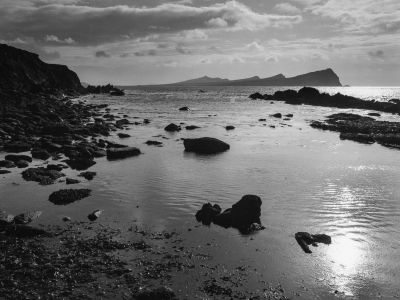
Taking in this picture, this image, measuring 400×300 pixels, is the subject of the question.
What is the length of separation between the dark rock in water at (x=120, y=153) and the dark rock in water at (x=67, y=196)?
32.9 ft

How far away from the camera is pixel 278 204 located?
786 inches

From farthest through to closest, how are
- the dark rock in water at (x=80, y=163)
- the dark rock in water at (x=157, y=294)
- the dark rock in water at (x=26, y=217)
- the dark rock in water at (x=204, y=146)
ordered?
1. the dark rock in water at (x=204, y=146)
2. the dark rock in water at (x=80, y=163)
3. the dark rock in water at (x=26, y=217)
4. the dark rock in water at (x=157, y=294)

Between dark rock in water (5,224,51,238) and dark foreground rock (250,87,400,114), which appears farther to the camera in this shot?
dark foreground rock (250,87,400,114)

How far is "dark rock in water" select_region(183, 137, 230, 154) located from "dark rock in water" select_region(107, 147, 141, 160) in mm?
5140

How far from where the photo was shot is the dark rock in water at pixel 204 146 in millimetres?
34562

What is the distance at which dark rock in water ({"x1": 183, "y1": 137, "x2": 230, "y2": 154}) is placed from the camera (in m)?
34.6

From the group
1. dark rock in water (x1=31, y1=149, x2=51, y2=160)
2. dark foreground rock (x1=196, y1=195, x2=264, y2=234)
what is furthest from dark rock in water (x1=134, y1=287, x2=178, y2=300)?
dark rock in water (x1=31, y1=149, x2=51, y2=160)

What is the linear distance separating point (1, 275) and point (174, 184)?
41.8 feet

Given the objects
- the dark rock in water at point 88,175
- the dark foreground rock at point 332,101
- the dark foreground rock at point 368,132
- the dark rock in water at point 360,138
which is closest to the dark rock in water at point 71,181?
the dark rock in water at point 88,175

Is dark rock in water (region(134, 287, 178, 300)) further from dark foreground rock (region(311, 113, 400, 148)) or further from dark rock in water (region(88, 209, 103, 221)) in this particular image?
dark foreground rock (region(311, 113, 400, 148))

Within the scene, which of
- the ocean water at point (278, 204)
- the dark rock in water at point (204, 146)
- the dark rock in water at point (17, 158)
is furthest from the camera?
the dark rock in water at point (204, 146)

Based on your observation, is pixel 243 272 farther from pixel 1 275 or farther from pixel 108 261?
pixel 1 275

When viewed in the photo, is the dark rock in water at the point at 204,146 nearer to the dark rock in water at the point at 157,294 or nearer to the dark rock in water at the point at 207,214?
the dark rock in water at the point at 207,214

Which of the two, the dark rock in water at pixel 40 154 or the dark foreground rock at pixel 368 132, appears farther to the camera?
the dark foreground rock at pixel 368 132
